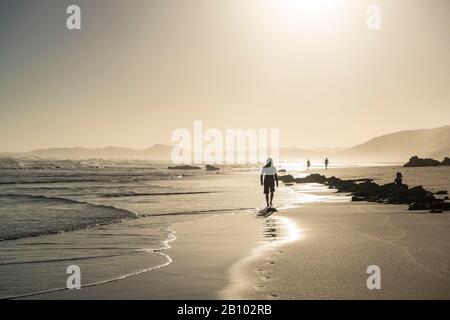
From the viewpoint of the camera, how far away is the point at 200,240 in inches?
496

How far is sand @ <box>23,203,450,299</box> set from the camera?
6914mm

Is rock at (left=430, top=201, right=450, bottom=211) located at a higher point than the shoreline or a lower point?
higher

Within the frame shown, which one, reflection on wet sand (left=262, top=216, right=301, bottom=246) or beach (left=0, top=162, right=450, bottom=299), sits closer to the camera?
beach (left=0, top=162, right=450, bottom=299)

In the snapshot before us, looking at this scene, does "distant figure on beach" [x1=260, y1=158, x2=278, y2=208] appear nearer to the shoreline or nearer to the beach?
the beach

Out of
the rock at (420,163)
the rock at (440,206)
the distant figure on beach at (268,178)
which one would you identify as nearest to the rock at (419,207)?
the rock at (440,206)

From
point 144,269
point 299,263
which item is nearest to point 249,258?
point 299,263

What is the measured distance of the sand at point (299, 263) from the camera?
691cm

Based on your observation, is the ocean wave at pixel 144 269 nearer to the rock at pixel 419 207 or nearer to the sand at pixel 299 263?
the sand at pixel 299 263

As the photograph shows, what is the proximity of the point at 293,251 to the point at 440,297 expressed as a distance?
4.25 meters

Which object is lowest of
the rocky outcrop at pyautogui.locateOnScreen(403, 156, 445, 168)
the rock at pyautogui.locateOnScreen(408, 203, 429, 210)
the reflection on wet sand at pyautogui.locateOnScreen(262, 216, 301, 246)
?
the reflection on wet sand at pyautogui.locateOnScreen(262, 216, 301, 246)

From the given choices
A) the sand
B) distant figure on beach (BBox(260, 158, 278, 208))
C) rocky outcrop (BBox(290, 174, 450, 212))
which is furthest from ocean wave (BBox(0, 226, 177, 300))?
rocky outcrop (BBox(290, 174, 450, 212))

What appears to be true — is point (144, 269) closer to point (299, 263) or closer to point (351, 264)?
point (299, 263)
